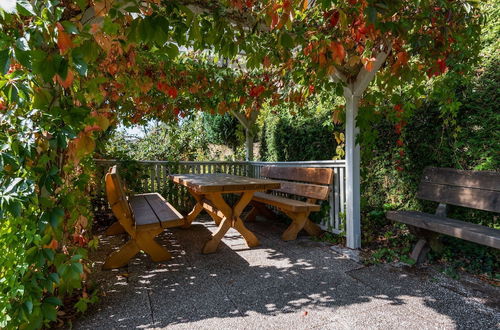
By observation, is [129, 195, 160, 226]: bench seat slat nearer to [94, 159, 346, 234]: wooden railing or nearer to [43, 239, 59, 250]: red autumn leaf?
[94, 159, 346, 234]: wooden railing

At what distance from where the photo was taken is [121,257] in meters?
2.93

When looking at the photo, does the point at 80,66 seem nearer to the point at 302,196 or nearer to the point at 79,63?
the point at 79,63

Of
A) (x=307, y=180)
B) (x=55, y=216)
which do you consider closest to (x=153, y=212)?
(x=55, y=216)

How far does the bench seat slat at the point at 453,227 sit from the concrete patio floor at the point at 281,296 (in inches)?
17.1

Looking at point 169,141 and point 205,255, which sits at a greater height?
point 169,141

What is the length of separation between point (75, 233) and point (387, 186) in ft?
10.8

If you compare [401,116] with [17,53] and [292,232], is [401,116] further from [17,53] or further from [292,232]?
[17,53]

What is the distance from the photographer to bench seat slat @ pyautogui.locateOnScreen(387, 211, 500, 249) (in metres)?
2.20

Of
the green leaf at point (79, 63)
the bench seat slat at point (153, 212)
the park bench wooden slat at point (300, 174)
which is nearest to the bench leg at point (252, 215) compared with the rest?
the park bench wooden slat at point (300, 174)

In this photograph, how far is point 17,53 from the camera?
1027 millimetres

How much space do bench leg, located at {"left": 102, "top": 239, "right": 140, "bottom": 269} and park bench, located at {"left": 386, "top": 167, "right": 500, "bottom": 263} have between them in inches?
102

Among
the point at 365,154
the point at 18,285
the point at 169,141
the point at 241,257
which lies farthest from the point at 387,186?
the point at 169,141

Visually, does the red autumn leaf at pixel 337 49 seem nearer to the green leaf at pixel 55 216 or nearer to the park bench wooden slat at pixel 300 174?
the park bench wooden slat at pixel 300 174

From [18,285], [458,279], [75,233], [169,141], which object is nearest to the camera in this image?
[18,285]
